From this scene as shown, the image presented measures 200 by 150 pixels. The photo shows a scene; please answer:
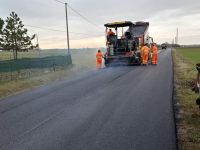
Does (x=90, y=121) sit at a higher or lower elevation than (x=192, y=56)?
higher

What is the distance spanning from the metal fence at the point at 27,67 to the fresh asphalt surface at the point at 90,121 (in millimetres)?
9597

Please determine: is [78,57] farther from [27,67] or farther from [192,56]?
[27,67]

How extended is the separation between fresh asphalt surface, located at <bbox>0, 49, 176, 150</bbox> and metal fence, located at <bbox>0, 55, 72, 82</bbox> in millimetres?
9597

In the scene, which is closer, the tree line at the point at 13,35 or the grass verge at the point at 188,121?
the grass verge at the point at 188,121

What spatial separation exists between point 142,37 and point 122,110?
20709mm

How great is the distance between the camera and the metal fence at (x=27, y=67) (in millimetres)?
22141

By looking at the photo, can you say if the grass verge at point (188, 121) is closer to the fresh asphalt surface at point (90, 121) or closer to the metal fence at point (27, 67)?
the fresh asphalt surface at point (90, 121)

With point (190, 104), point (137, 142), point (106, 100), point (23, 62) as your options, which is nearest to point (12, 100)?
point (106, 100)

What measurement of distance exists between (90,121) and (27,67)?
1770 centimetres

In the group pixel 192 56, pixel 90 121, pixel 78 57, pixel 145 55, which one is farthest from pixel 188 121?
pixel 78 57

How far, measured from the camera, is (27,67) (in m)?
25.2

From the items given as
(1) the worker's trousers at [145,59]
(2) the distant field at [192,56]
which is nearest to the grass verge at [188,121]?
(1) the worker's trousers at [145,59]

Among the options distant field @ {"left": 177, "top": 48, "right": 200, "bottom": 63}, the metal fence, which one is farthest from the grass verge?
distant field @ {"left": 177, "top": 48, "right": 200, "bottom": 63}

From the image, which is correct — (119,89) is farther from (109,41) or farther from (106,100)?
(109,41)
